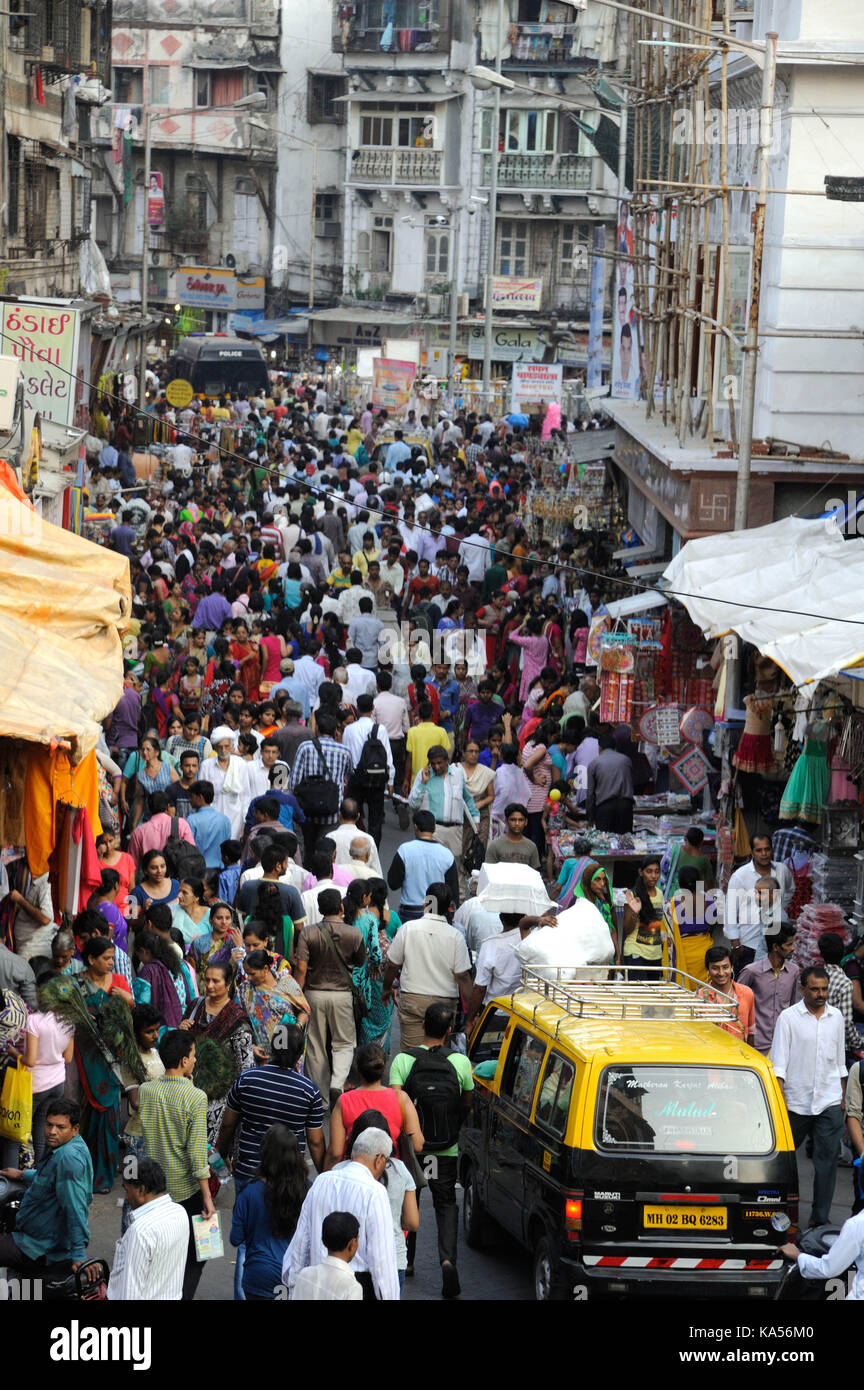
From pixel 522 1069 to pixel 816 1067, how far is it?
5.31 ft

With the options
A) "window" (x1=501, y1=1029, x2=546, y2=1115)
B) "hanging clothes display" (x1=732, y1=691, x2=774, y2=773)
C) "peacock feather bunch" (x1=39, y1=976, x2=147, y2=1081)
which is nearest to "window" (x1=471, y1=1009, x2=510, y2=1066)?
"window" (x1=501, y1=1029, x2=546, y2=1115)

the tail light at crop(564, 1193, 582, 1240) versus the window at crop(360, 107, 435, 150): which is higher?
the window at crop(360, 107, 435, 150)

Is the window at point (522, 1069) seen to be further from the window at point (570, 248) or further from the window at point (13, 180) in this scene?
the window at point (570, 248)

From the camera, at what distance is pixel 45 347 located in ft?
65.1

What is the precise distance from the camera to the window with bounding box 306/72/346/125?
69.2 metres

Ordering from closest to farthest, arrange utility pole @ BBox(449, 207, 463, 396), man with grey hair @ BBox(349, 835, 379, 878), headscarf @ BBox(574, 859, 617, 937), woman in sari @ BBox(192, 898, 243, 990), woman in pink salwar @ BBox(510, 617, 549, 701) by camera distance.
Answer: woman in sari @ BBox(192, 898, 243, 990) < man with grey hair @ BBox(349, 835, 379, 878) < headscarf @ BBox(574, 859, 617, 937) < woman in pink salwar @ BBox(510, 617, 549, 701) < utility pole @ BBox(449, 207, 463, 396)

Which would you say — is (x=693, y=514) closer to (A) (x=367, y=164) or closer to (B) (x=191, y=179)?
(A) (x=367, y=164)

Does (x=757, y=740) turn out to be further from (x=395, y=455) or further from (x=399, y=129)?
(x=399, y=129)

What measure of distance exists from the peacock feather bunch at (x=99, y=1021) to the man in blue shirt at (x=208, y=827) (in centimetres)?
329

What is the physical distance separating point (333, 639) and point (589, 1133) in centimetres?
1106

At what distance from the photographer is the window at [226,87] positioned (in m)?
68.9

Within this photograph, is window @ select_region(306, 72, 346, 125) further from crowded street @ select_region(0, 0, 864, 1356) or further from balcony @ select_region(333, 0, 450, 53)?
crowded street @ select_region(0, 0, 864, 1356)

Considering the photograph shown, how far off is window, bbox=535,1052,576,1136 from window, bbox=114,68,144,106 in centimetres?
6691

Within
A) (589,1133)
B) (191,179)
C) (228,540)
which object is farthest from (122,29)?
(589,1133)
